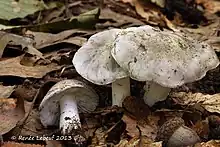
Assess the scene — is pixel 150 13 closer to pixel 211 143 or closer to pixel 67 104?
pixel 67 104

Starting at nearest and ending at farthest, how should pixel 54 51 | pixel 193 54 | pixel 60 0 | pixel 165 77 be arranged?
pixel 165 77, pixel 193 54, pixel 54 51, pixel 60 0

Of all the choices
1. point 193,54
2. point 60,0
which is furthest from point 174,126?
point 60,0

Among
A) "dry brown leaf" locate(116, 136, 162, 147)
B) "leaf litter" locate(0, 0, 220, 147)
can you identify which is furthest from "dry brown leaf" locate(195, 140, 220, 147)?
"dry brown leaf" locate(116, 136, 162, 147)

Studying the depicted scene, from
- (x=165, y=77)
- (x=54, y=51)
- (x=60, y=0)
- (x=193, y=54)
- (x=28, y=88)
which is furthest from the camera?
(x=60, y=0)

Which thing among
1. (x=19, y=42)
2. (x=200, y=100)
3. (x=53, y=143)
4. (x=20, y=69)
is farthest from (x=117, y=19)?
(x=53, y=143)

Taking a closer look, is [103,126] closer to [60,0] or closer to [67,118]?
[67,118]

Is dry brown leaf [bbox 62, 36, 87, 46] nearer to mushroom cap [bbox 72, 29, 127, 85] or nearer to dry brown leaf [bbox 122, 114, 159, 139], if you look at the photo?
mushroom cap [bbox 72, 29, 127, 85]

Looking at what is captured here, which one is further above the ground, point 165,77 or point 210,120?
point 165,77

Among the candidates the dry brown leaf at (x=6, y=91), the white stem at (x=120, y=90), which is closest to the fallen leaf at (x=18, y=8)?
the dry brown leaf at (x=6, y=91)
